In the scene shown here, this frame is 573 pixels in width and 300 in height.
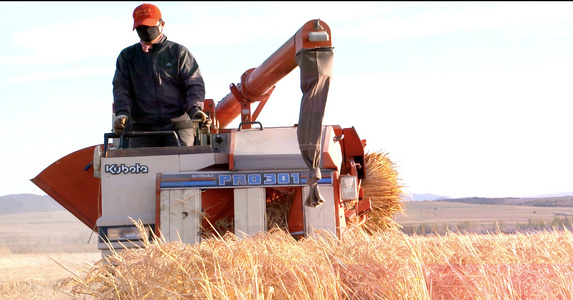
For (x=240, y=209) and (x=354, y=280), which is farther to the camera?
(x=240, y=209)

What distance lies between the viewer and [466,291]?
3666 millimetres

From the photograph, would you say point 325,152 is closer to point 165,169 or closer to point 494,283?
point 165,169

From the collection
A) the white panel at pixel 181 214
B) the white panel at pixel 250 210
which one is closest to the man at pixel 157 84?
the white panel at pixel 181 214

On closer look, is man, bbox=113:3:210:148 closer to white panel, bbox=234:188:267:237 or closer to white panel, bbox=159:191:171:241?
white panel, bbox=159:191:171:241

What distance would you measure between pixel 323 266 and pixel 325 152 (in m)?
2.33

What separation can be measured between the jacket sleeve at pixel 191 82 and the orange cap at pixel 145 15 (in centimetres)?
46

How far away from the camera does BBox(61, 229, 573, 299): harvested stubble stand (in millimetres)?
3592

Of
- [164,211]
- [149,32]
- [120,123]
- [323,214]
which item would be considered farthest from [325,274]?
[149,32]

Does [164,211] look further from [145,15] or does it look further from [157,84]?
[145,15]

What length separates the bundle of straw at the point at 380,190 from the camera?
859 centimetres

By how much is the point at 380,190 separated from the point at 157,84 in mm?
3139

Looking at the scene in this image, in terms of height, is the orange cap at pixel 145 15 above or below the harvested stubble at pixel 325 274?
above

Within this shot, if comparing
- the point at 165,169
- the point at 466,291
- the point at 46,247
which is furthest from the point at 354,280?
the point at 46,247

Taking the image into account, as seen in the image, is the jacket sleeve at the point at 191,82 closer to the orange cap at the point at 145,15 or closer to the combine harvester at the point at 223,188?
the orange cap at the point at 145,15
